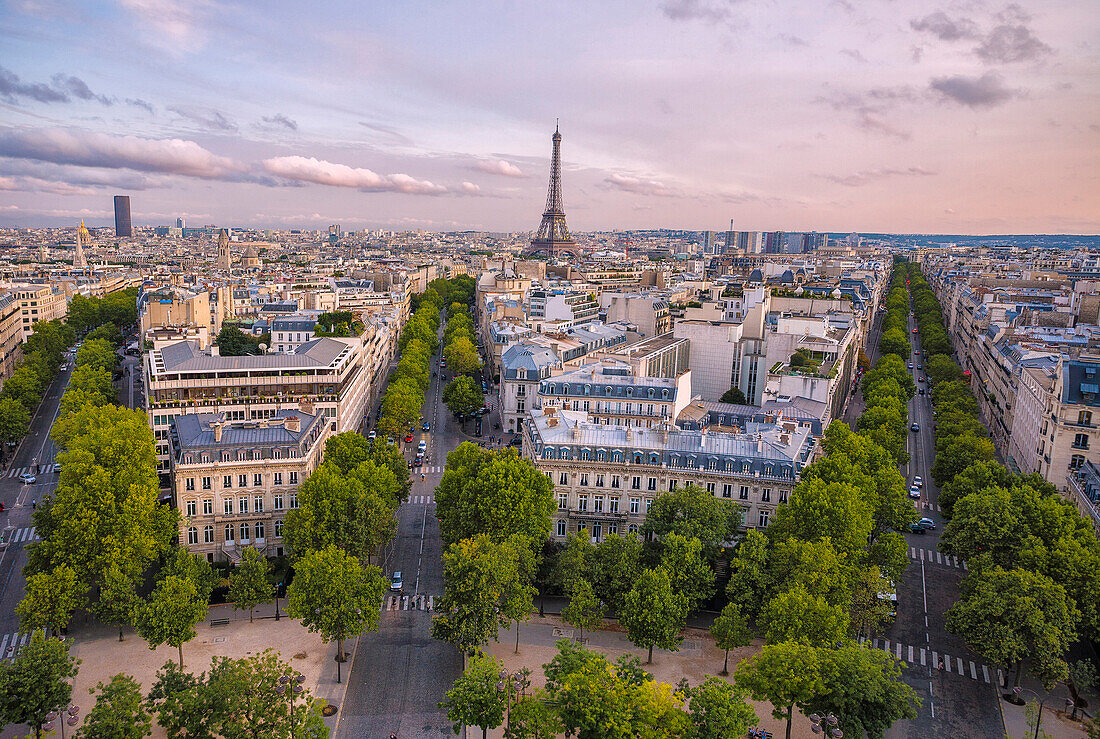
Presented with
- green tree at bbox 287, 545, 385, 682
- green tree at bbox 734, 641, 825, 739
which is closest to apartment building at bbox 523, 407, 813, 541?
green tree at bbox 287, 545, 385, 682

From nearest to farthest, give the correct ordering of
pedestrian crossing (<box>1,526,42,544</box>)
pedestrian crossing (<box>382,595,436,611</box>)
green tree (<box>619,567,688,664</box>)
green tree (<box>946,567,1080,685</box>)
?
1. green tree (<box>946,567,1080,685</box>)
2. green tree (<box>619,567,688,664</box>)
3. pedestrian crossing (<box>382,595,436,611</box>)
4. pedestrian crossing (<box>1,526,42,544</box>)

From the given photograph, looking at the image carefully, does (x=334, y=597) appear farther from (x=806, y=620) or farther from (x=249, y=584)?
(x=806, y=620)

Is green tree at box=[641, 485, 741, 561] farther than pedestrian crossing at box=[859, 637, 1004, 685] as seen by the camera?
Yes

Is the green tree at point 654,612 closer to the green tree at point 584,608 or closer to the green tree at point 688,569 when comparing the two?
the green tree at point 688,569

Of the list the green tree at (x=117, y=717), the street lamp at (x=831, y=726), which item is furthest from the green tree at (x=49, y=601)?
the street lamp at (x=831, y=726)

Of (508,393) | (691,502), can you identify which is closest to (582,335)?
(508,393)

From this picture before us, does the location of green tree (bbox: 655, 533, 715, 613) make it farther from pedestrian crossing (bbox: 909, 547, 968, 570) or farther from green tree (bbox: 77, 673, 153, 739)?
green tree (bbox: 77, 673, 153, 739)

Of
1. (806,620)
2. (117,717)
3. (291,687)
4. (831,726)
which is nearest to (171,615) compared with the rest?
(117,717)

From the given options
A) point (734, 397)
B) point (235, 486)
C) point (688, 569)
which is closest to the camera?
point (688, 569)
